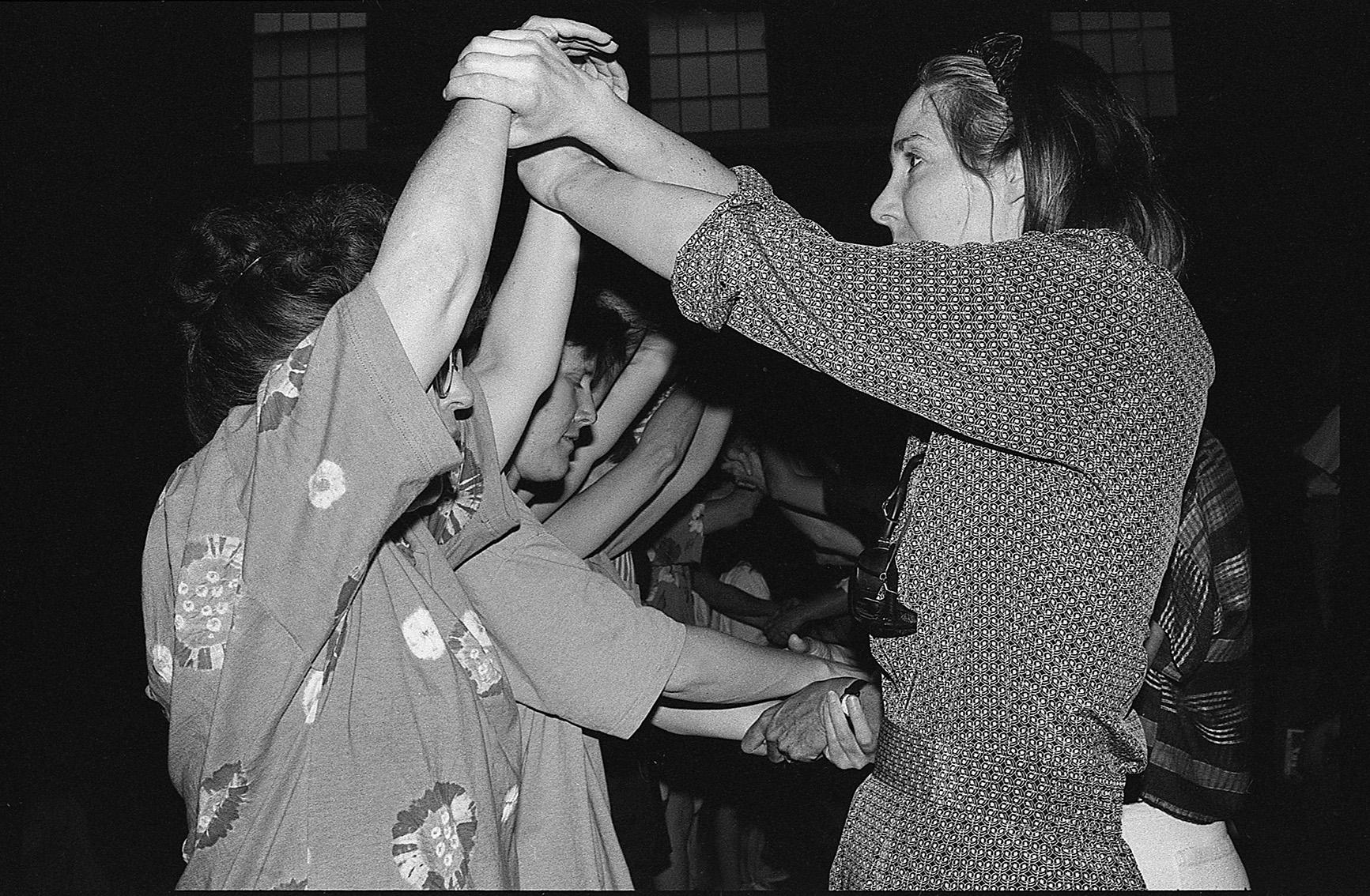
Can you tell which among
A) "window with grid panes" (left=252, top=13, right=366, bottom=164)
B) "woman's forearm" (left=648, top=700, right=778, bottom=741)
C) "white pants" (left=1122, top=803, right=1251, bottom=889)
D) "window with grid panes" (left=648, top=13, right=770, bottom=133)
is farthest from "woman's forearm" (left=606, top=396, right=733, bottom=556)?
"window with grid panes" (left=252, top=13, right=366, bottom=164)

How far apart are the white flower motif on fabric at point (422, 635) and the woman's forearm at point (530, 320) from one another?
0.95ft

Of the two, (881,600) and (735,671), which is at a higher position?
(881,600)

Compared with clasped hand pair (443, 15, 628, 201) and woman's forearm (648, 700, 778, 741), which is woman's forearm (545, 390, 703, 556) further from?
clasped hand pair (443, 15, 628, 201)

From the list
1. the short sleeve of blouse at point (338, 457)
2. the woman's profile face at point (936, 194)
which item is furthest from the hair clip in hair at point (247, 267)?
the woman's profile face at point (936, 194)

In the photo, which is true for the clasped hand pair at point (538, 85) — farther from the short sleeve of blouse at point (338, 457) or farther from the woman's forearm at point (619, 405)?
the woman's forearm at point (619, 405)

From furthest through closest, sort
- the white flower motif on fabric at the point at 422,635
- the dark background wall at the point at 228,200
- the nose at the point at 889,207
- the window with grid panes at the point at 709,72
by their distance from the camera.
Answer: the window with grid panes at the point at 709,72
the dark background wall at the point at 228,200
the nose at the point at 889,207
the white flower motif on fabric at the point at 422,635

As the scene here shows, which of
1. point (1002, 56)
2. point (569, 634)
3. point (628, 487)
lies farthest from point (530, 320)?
point (628, 487)

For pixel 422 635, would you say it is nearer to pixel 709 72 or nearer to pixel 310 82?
pixel 709 72

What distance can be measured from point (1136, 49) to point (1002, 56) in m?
3.59

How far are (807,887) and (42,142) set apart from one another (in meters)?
2.99

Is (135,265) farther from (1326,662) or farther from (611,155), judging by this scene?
(1326,662)

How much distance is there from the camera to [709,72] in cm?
468

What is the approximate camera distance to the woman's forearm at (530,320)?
1328 millimetres

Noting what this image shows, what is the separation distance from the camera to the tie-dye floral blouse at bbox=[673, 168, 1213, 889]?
3.01ft
